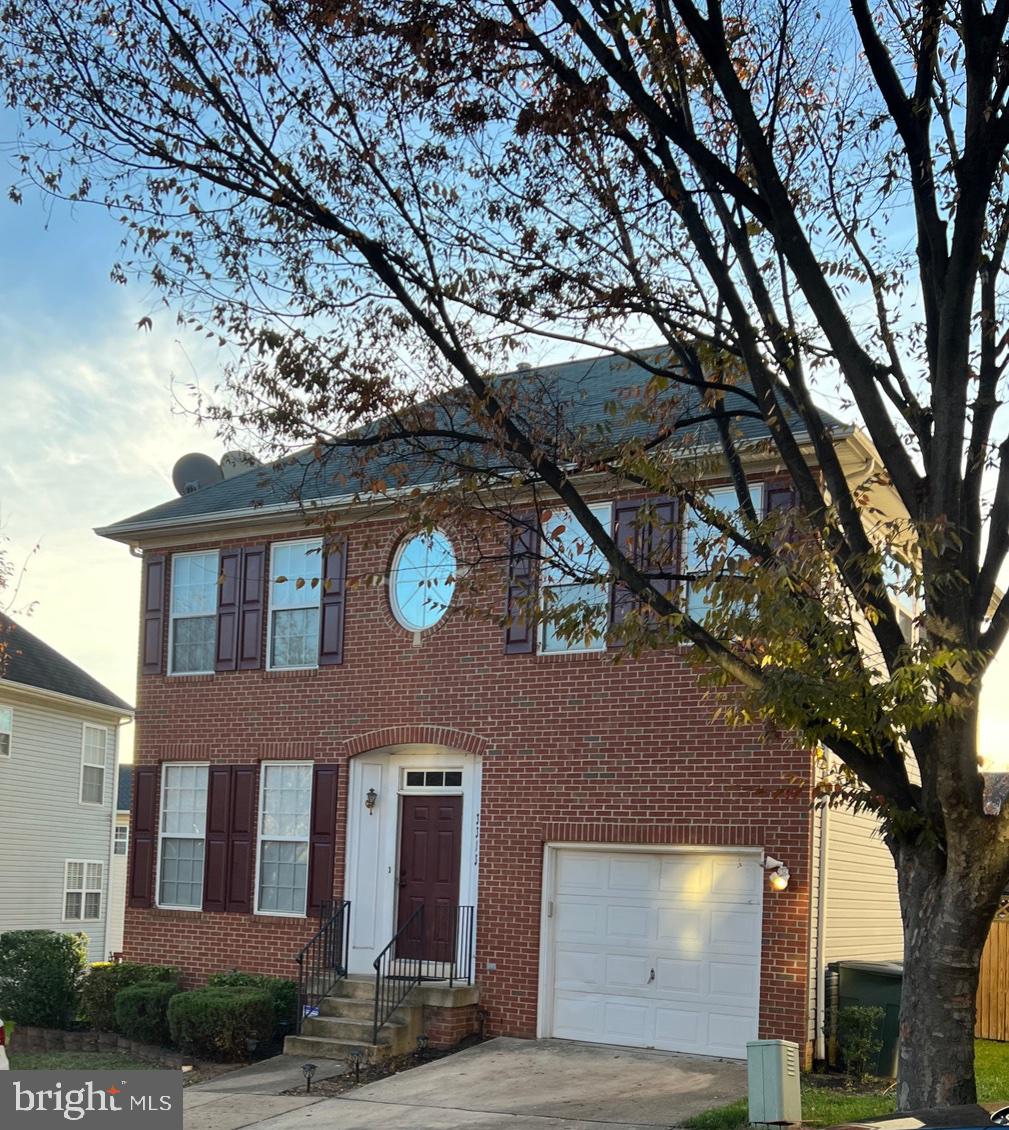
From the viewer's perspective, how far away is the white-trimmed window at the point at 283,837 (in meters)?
17.7

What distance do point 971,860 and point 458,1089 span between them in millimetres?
6904

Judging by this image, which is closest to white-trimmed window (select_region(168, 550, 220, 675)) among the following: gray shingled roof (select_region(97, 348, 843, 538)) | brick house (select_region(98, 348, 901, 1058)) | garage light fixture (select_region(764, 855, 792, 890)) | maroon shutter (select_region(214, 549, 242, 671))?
brick house (select_region(98, 348, 901, 1058))

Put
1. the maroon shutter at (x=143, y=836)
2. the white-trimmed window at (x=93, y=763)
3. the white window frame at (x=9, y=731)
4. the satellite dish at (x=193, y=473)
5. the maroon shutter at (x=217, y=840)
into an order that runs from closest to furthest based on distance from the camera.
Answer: the maroon shutter at (x=217, y=840)
the maroon shutter at (x=143, y=836)
the satellite dish at (x=193, y=473)
the white window frame at (x=9, y=731)
the white-trimmed window at (x=93, y=763)

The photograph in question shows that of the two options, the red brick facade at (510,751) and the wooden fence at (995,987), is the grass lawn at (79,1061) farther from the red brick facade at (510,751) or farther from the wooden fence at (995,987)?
the wooden fence at (995,987)

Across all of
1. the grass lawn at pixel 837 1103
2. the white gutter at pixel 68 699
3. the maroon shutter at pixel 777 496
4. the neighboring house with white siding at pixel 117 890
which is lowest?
the neighboring house with white siding at pixel 117 890

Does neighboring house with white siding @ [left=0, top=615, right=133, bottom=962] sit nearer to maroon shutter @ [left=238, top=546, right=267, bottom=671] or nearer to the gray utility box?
maroon shutter @ [left=238, top=546, right=267, bottom=671]

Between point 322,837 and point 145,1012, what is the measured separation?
2.91 meters

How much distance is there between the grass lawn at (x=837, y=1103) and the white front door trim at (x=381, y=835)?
4.94 m

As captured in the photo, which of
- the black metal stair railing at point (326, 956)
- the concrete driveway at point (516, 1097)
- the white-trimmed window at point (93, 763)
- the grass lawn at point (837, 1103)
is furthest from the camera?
the white-trimmed window at point (93, 763)

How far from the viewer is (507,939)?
1571cm

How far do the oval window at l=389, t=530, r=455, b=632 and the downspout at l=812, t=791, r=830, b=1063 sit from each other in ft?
17.2

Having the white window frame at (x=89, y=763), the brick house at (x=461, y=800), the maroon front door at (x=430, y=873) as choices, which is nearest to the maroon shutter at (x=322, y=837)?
the brick house at (x=461, y=800)

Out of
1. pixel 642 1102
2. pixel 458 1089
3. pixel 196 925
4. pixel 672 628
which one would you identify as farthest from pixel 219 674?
pixel 672 628

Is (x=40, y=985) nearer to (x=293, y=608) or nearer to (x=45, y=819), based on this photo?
(x=293, y=608)
